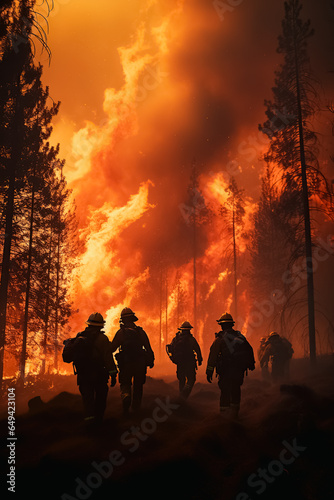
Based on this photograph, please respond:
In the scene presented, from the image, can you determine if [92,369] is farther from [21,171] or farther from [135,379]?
[21,171]

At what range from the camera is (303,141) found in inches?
688

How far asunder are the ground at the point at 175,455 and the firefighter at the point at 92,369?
0.40m

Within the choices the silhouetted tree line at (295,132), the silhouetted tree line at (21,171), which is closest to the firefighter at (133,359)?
the silhouetted tree line at (21,171)

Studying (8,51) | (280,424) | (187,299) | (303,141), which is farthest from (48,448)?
(187,299)

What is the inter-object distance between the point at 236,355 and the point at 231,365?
27 centimetres

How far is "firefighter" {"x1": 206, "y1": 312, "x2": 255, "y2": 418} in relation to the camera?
783 cm

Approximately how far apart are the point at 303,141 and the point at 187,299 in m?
37.9

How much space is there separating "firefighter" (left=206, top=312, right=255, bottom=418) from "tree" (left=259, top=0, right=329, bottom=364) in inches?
434

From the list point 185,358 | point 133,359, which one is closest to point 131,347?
point 133,359

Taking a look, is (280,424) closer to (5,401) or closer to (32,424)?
(32,424)

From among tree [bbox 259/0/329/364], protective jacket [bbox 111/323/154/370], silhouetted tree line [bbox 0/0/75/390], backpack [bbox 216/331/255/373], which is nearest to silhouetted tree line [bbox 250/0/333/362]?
tree [bbox 259/0/329/364]

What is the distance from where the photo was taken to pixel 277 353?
601 inches

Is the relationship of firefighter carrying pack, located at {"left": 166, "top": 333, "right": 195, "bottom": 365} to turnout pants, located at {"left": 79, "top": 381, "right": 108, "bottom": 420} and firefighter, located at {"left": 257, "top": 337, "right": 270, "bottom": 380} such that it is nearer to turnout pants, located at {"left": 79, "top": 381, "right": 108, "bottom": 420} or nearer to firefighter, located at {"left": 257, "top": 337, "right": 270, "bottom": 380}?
turnout pants, located at {"left": 79, "top": 381, "right": 108, "bottom": 420}

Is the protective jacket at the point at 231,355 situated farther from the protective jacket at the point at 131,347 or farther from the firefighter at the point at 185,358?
the firefighter at the point at 185,358
